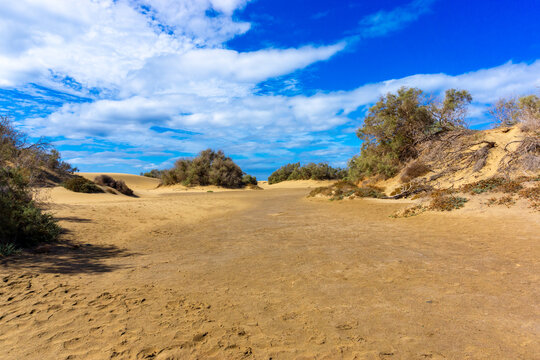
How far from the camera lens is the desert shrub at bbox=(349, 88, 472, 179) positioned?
65.0 ft

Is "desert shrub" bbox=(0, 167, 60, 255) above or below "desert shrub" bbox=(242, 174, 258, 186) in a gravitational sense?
below

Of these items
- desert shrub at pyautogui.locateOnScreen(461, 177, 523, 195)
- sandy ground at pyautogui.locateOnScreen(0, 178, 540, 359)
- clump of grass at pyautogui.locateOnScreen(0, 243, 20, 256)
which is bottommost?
sandy ground at pyautogui.locateOnScreen(0, 178, 540, 359)

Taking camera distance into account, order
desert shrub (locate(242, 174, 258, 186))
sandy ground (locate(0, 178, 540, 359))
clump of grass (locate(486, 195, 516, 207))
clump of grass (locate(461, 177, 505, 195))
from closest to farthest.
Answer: sandy ground (locate(0, 178, 540, 359)) → clump of grass (locate(486, 195, 516, 207)) → clump of grass (locate(461, 177, 505, 195)) → desert shrub (locate(242, 174, 258, 186))

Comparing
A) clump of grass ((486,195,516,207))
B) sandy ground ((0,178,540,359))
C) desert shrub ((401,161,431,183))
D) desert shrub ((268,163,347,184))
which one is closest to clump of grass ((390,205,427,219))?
clump of grass ((486,195,516,207))

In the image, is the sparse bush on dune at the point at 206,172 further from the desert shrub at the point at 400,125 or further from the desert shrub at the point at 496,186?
the desert shrub at the point at 496,186

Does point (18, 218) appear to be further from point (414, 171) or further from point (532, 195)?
point (414, 171)

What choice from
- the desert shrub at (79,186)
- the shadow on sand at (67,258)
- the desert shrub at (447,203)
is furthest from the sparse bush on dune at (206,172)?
the shadow on sand at (67,258)

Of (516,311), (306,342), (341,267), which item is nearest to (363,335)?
(306,342)

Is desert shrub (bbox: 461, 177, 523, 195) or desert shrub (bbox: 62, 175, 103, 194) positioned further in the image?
desert shrub (bbox: 62, 175, 103, 194)

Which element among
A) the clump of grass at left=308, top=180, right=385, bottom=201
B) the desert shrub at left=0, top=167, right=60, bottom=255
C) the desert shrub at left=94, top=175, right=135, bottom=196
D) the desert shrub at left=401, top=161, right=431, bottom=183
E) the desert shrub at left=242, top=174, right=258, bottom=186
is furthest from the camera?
the desert shrub at left=242, top=174, right=258, bottom=186

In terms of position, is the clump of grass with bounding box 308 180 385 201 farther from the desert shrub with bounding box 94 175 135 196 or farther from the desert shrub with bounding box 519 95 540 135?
the desert shrub with bounding box 94 175 135 196

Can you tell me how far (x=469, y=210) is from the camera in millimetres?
10430

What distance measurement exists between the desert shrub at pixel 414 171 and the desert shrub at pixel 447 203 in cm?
655

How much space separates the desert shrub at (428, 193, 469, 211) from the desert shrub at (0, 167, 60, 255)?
12.8m
